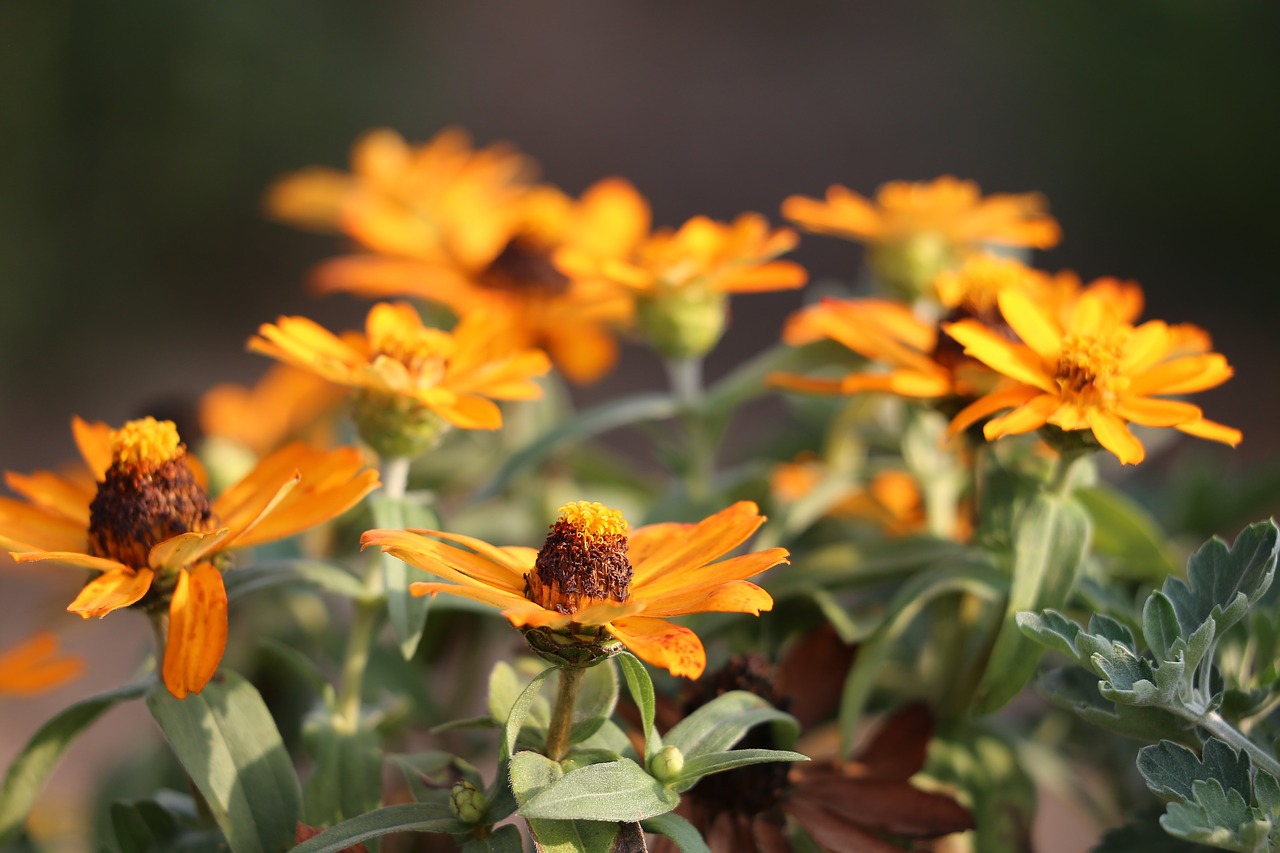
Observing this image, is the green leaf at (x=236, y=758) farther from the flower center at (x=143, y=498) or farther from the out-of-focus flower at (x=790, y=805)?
the out-of-focus flower at (x=790, y=805)

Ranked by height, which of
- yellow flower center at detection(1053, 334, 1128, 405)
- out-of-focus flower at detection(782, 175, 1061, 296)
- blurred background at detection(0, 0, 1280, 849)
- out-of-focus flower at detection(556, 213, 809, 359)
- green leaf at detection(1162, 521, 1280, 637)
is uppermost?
blurred background at detection(0, 0, 1280, 849)

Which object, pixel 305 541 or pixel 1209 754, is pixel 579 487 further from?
pixel 1209 754

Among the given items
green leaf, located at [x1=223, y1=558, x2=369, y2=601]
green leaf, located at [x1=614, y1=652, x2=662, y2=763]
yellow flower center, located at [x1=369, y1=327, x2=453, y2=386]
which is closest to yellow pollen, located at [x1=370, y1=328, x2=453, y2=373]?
yellow flower center, located at [x1=369, y1=327, x2=453, y2=386]

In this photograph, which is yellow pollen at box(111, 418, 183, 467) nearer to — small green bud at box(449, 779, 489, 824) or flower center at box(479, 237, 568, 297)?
small green bud at box(449, 779, 489, 824)

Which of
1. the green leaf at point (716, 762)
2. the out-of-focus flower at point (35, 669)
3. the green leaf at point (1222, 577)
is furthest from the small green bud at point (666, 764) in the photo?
the out-of-focus flower at point (35, 669)

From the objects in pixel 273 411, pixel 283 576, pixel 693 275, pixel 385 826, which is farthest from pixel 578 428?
pixel 273 411

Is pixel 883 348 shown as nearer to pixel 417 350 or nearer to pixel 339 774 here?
pixel 417 350

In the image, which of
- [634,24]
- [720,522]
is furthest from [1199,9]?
[720,522]
